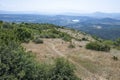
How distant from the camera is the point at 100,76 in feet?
70.1

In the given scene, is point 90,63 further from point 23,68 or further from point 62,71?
point 23,68

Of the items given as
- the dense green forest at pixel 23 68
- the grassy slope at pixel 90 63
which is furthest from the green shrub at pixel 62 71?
the grassy slope at pixel 90 63

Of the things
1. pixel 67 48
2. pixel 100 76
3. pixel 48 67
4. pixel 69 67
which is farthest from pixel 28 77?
pixel 67 48

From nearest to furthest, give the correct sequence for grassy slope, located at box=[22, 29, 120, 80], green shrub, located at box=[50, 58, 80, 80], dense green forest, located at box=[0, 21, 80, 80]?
dense green forest, located at box=[0, 21, 80, 80], green shrub, located at box=[50, 58, 80, 80], grassy slope, located at box=[22, 29, 120, 80]

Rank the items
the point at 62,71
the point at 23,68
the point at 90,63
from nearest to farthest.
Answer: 1. the point at 23,68
2. the point at 62,71
3. the point at 90,63

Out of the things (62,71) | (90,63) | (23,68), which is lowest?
(90,63)

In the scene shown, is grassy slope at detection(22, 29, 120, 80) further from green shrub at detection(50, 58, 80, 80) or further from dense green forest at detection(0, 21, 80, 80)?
dense green forest at detection(0, 21, 80, 80)

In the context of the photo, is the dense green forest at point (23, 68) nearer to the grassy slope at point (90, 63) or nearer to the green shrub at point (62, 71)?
the green shrub at point (62, 71)

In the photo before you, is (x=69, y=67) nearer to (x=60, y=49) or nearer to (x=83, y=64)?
(x=83, y=64)

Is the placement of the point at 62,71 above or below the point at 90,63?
above

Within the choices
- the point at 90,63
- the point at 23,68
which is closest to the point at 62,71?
the point at 23,68

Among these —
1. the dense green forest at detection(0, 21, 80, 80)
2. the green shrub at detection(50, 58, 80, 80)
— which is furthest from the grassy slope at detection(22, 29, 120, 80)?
the dense green forest at detection(0, 21, 80, 80)

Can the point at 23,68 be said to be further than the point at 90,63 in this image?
No

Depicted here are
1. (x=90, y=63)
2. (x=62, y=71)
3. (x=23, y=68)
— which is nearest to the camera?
(x=23, y=68)
